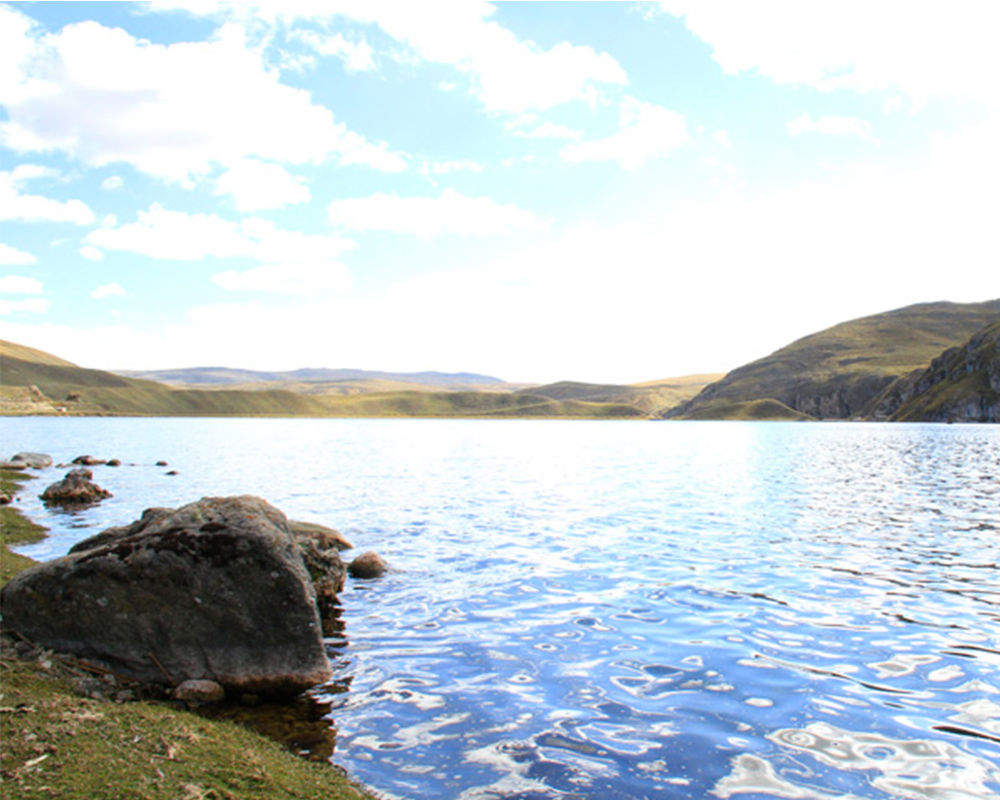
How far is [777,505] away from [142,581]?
33015mm

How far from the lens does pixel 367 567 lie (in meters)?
21.9

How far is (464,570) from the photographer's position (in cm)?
2228

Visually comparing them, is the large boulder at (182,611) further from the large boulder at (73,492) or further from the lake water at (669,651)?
the large boulder at (73,492)

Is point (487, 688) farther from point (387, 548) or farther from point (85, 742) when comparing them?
point (387, 548)

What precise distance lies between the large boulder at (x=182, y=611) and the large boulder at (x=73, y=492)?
28764 mm

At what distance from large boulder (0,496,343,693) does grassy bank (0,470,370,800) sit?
4.68ft

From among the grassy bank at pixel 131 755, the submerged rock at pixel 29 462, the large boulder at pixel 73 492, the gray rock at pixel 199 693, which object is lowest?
the submerged rock at pixel 29 462

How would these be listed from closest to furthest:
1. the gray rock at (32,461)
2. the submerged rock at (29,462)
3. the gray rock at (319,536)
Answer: the gray rock at (319,536) < the submerged rock at (29,462) < the gray rock at (32,461)

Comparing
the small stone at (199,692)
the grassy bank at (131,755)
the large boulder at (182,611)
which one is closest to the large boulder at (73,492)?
the large boulder at (182,611)

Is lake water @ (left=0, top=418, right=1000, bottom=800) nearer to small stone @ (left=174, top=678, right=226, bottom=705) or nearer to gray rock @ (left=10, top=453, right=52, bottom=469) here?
small stone @ (left=174, top=678, right=226, bottom=705)

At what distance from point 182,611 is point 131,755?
4659mm

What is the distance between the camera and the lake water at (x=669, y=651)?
9641 mm

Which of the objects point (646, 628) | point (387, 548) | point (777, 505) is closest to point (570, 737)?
point (646, 628)

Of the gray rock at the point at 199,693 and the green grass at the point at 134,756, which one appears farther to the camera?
the gray rock at the point at 199,693
